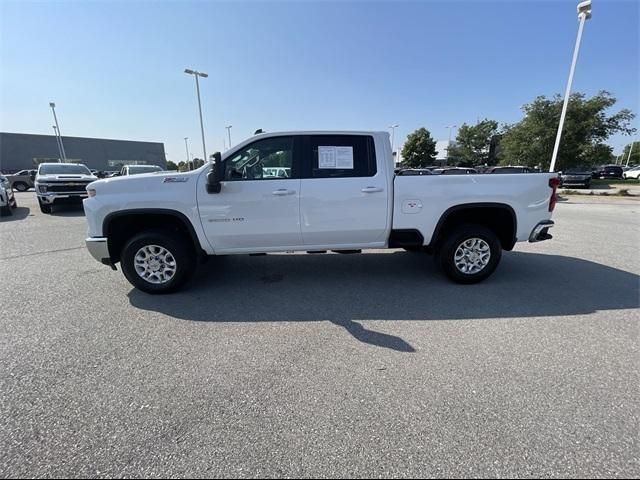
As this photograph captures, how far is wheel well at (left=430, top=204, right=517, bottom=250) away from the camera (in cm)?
407

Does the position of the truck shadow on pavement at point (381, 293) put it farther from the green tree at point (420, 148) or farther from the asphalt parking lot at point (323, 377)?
the green tree at point (420, 148)

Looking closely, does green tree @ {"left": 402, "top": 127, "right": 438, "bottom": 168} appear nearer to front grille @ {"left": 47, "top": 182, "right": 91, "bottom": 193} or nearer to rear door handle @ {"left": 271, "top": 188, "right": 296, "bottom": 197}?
front grille @ {"left": 47, "top": 182, "right": 91, "bottom": 193}

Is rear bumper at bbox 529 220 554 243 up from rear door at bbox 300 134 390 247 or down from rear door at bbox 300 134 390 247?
down

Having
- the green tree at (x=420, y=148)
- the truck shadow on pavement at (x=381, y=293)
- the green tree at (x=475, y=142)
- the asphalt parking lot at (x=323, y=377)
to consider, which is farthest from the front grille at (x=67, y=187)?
the green tree at (x=475, y=142)

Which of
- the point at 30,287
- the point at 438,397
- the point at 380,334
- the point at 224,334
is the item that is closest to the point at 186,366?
the point at 224,334

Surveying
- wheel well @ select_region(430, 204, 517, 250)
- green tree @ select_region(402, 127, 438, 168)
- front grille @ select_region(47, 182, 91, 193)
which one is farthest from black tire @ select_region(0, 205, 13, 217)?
green tree @ select_region(402, 127, 438, 168)

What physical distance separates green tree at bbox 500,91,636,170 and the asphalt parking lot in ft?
69.2

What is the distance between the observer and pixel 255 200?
150 inches

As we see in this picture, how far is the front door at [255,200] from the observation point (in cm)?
381

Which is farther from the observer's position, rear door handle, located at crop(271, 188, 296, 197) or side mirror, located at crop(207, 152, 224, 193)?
rear door handle, located at crop(271, 188, 296, 197)

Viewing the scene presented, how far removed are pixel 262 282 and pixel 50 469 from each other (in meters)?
2.91

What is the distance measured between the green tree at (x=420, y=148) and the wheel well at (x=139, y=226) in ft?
158

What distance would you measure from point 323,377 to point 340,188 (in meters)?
2.29

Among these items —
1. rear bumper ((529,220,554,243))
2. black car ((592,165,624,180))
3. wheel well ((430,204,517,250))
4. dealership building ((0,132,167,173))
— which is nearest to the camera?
wheel well ((430,204,517,250))
